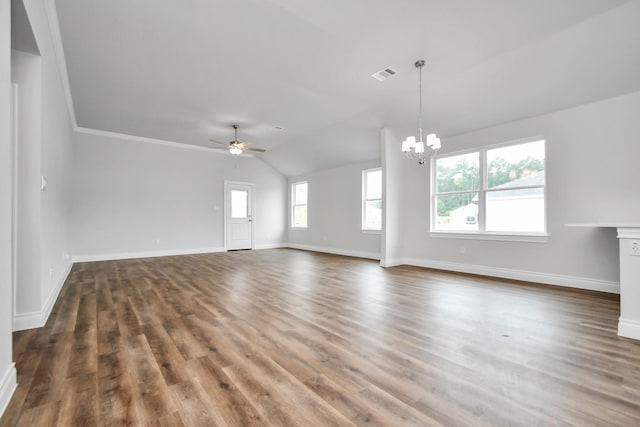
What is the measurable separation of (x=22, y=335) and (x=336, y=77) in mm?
4444

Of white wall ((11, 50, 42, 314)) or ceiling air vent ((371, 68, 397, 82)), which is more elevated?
ceiling air vent ((371, 68, 397, 82))

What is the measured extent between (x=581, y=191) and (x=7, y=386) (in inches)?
240

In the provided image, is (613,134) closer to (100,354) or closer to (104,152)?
(100,354)

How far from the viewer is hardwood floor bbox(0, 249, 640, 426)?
150 cm

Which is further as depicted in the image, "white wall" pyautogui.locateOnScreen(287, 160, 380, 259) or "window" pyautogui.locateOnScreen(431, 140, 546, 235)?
"white wall" pyautogui.locateOnScreen(287, 160, 380, 259)

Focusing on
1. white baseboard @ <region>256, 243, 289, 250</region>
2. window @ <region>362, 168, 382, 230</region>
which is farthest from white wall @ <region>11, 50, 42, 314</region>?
white baseboard @ <region>256, 243, 289, 250</region>

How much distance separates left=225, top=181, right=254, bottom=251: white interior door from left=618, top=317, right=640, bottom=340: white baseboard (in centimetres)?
812

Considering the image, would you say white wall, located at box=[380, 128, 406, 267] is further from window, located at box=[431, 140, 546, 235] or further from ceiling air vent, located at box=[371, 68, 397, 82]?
ceiling air vent, located at box=[371, 68, 397, 82]

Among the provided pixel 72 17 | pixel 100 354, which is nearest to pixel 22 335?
pixel 100 354

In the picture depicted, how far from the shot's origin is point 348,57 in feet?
12.1

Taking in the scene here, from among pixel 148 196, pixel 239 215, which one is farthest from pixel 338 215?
pixel 148 196

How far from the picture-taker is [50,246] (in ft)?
11.2

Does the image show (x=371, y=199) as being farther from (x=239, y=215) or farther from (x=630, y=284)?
(x=630, y=284)

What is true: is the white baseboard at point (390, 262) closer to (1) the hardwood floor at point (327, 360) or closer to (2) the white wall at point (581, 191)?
(2) the white wall at point (581, 191)
